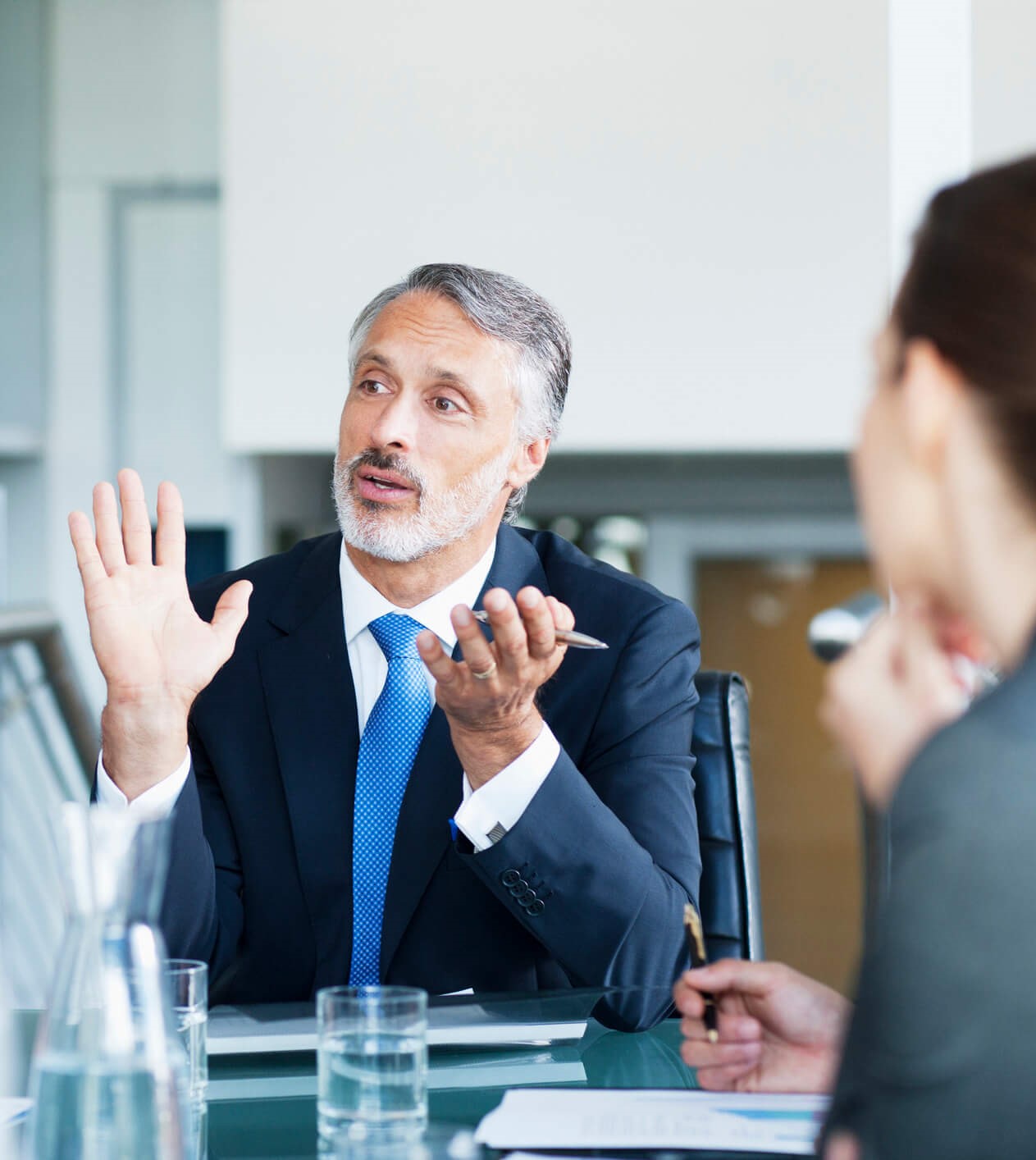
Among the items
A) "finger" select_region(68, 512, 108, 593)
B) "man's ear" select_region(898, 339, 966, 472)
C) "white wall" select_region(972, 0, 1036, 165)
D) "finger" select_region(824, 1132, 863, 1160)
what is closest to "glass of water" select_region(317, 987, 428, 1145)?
"finger" select_region(824, 1132, 863, 1160)

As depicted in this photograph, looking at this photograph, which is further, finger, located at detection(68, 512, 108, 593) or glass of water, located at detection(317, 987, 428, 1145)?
finger, located at detection(68, 512, 108, 593)

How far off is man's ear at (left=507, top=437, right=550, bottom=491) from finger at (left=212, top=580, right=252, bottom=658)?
0.54m

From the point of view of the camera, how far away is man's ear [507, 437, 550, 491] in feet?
5.99

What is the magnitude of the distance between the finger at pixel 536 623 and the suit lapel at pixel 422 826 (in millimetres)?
311

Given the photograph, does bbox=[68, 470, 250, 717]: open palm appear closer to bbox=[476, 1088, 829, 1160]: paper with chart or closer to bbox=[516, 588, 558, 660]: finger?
bbox=[516, 588, 558, 660]: finger

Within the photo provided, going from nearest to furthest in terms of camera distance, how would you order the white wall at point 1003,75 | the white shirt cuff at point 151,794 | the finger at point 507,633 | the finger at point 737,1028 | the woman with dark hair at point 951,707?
the woman with dark hair at point 951,707 < the finger at point 737,1028 < the finger at point 507,633 < the white shirt cuff at point 151,794 < the white wall at point 1003,75

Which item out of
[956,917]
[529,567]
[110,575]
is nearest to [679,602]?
[529,567]

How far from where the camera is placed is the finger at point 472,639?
1.20 m

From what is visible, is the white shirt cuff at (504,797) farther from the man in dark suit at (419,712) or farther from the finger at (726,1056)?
the finger at (726,1056)

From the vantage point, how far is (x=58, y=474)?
283 cm

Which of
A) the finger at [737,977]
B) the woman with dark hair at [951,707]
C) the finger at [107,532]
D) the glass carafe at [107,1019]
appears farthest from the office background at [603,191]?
the glass carafe at [107,1019]

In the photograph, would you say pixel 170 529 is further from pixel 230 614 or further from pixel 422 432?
pixel 422 432

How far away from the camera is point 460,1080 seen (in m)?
1.04

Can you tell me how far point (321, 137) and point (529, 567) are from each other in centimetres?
A: 112
